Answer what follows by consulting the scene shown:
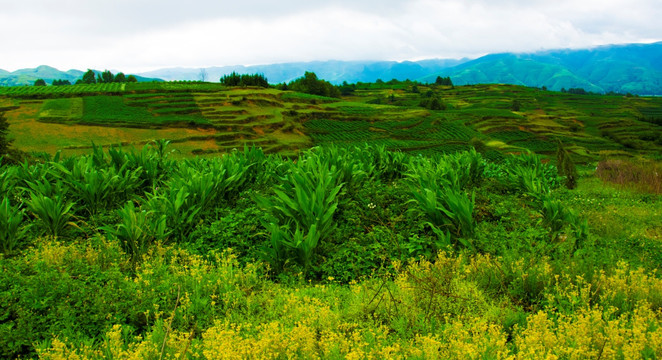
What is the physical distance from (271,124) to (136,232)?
4800 centimetres

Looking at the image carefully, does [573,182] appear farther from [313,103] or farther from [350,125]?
[313,103]

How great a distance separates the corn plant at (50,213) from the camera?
477 cm

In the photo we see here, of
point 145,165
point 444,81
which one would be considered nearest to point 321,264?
point 145,165

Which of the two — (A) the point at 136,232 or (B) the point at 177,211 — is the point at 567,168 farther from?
(A) the point at 136,232

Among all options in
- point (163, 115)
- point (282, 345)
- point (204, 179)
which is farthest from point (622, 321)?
point (163, 115)

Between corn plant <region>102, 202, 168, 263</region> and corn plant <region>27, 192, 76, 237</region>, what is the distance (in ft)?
3.12

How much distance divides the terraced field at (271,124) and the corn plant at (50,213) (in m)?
30.4

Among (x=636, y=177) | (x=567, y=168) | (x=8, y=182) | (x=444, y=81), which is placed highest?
(x=444, y=81)

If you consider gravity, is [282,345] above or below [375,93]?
below

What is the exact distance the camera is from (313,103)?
66938 millimetres

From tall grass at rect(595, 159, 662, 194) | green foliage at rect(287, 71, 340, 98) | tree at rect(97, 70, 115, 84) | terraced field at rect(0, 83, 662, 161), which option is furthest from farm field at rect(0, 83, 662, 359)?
tree at rect(97, 70, 115, 84)

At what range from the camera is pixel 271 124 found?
51.2m

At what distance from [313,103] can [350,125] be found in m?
12.1

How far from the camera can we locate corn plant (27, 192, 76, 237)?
4.77m
